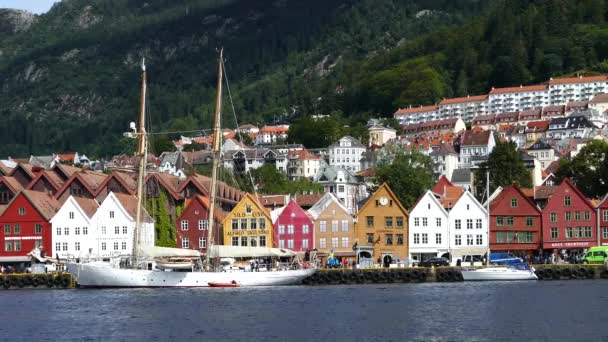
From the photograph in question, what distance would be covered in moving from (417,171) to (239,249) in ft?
191

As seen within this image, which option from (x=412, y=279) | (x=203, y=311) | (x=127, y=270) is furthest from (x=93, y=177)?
(x=203, y=311)

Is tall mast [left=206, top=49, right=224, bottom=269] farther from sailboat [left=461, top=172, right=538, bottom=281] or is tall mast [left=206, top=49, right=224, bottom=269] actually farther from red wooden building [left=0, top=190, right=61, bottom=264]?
sailboat [left=461, top=172, right=538, bottom=281]

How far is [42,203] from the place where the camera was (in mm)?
131875

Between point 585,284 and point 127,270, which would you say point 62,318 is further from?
point 585,284

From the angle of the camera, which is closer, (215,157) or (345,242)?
(215,157)

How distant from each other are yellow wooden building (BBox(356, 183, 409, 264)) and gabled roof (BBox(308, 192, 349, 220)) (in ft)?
8.00

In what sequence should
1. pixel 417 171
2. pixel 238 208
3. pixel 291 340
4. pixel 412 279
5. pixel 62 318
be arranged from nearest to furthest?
pixel 291 340
pixel 62 318
pixel 412 279
pixel 238 208
pixel 417 171

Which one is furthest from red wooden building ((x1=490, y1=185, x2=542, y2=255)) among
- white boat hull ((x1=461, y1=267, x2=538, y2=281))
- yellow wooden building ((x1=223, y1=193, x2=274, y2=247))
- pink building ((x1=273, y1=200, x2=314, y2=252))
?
yellow wooden building ((x1=223, y1=193, x2=274, y2=247))

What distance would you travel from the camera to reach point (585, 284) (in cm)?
10762

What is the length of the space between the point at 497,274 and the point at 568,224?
19336 millimetres

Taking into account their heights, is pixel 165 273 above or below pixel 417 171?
below

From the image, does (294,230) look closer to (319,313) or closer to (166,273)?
(166,273)

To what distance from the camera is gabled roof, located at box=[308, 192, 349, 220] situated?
132 m

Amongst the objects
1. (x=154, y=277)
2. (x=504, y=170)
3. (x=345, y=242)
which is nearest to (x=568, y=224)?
(x=345, y=242)
